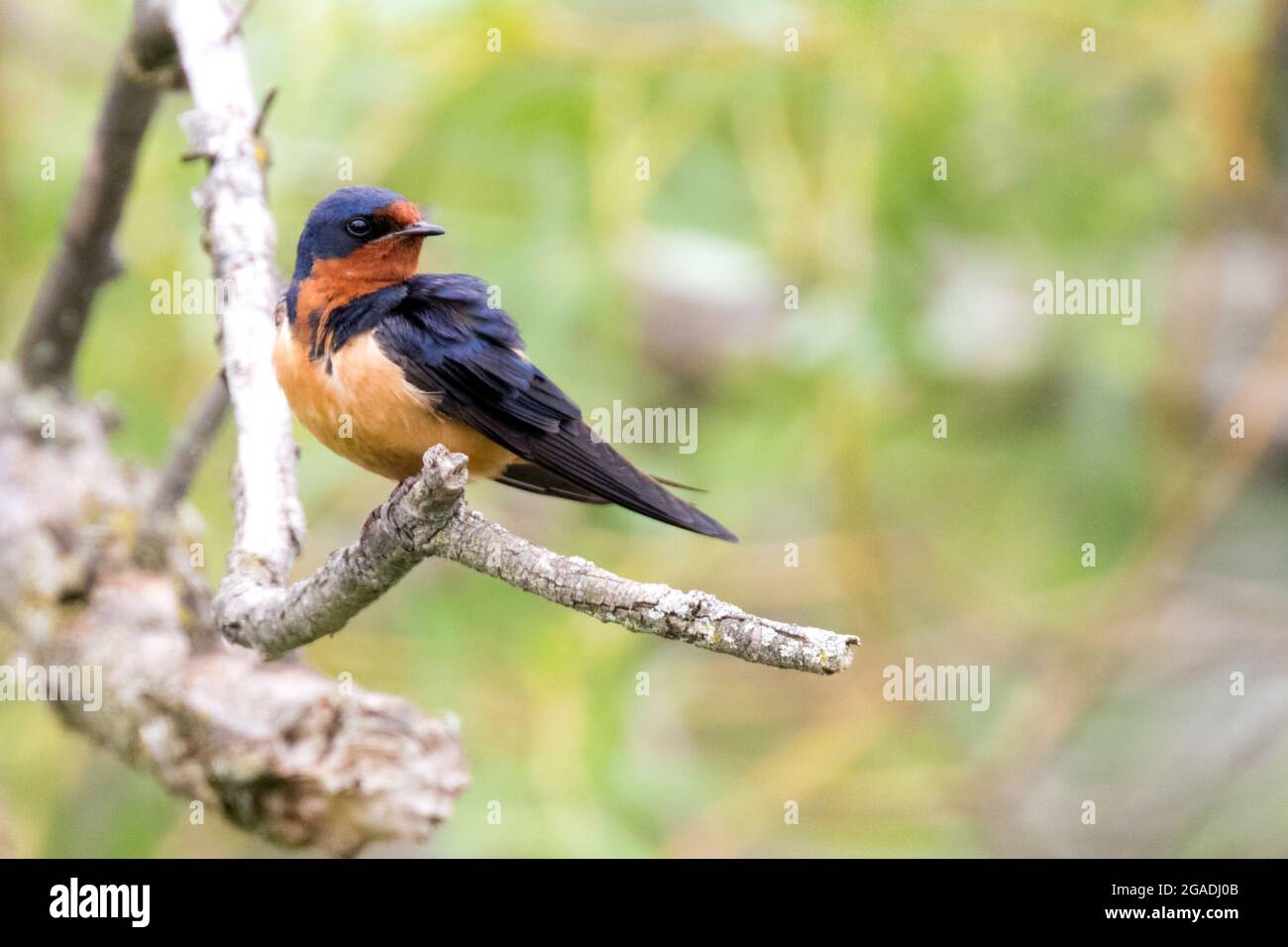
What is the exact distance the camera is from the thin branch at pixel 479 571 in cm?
175

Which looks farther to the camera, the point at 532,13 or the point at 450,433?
the point at 532,13

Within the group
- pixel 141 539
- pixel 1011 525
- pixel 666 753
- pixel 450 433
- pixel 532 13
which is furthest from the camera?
pixel 1011 525

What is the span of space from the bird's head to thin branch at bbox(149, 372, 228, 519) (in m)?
0.52

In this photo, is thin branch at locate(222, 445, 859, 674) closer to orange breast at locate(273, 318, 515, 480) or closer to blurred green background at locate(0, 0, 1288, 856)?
orange breast at locate(273, 318, 515, 480)

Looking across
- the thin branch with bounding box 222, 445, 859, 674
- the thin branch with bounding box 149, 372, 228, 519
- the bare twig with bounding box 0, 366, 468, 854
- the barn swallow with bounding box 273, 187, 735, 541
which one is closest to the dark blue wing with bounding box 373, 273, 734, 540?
the barn swallow with bounding box 273, 187, 735, 541

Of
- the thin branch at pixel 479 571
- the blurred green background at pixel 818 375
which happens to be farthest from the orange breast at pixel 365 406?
the blurred green background at pixel 818 375

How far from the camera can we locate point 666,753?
511 cm

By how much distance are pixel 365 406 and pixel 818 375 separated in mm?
1871

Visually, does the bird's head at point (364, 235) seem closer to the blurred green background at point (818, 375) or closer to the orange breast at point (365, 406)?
the orange breast at point (365, 406)

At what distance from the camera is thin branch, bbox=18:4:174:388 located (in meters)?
3.37

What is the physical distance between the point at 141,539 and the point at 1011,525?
356cm

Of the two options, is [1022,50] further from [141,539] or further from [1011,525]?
[141,539]
